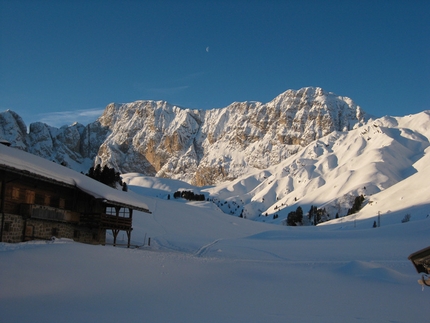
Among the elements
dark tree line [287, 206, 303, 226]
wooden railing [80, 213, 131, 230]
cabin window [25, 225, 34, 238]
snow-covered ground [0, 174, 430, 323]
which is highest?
dark tree line [287, 206, 303, 226]

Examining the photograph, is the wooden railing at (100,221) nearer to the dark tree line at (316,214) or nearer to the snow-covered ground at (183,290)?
the snow-covered ground at (183,290)

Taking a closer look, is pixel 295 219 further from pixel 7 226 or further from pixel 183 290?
pixel 183 290

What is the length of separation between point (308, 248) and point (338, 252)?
154 inches

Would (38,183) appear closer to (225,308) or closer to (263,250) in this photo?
(225,308)

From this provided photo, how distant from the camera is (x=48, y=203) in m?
25.8

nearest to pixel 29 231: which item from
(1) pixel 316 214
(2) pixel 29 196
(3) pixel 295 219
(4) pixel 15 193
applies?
(2) pixel 29 196

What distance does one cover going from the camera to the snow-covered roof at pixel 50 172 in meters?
22.4

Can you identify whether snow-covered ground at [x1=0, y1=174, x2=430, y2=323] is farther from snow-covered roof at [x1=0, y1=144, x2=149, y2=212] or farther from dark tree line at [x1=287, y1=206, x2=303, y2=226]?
dark tree line at [x1=287, y1=206, x2=303, y2=226]

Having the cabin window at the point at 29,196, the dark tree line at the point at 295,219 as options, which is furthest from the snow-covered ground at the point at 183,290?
the dark tree line at the point at 295,219

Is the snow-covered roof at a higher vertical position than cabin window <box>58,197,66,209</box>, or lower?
higher

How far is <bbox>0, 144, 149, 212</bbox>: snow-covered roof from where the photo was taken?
22.4 meters

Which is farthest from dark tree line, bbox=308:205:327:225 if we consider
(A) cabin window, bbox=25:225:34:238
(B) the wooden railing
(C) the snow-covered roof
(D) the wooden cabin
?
(A) cabin window, bbox=25:225:34:238

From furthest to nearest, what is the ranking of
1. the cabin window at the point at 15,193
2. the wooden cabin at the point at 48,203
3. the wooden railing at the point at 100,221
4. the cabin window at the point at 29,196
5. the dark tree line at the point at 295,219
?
the dark tree line at the point at 295,219
the wooden railing at the point at 100,221
the cabin window at the point at 29,196
the cabin window at the point at 15,193
the wooden cabin at the point at 48,203

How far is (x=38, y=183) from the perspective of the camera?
985 inches
